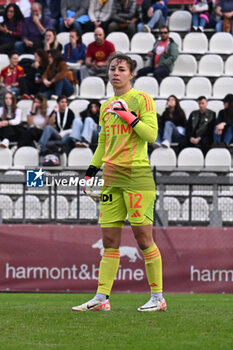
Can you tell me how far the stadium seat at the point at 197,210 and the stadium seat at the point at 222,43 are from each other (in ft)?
23.8

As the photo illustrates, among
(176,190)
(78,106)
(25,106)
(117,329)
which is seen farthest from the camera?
(25,106)

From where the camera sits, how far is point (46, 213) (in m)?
11.5

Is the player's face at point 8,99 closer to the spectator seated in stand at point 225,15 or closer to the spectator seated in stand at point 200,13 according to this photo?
the spectator seated in stand at point 200,13

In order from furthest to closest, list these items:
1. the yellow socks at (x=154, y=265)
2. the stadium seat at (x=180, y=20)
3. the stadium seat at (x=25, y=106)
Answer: the stadium seat at (x=180, y=20) → the stadium seat at (x=25, y=106) → the yellow socks at (x=154, y=265)

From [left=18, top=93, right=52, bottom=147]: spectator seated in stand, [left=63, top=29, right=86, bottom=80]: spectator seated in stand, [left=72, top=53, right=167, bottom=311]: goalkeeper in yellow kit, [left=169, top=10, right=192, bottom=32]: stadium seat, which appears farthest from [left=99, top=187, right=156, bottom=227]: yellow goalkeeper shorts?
[left=169, top=10, right=192, bottom=32]: stadium seat

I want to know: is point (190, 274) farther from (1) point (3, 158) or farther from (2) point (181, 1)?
(2) point (181, 1)

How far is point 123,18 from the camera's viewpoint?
1905 centimetres

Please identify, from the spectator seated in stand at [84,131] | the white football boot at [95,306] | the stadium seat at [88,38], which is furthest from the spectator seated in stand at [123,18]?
the white football boot at [95,306]

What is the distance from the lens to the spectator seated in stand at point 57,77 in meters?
17.1

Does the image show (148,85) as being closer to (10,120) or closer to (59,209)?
(10,120)

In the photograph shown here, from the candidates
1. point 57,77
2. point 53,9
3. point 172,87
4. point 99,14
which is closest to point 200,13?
point 99,14

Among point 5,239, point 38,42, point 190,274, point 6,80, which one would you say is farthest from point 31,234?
point 38,42

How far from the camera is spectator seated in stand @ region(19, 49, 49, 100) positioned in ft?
57.3

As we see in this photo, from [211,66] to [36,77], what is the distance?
3.71 metres
